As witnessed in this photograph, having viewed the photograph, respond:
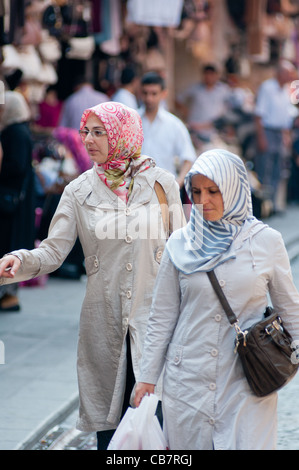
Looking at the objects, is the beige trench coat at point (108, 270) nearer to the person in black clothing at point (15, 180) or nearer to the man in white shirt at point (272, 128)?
the person in black clothing at point (15, 180)

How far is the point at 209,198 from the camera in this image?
137 inches

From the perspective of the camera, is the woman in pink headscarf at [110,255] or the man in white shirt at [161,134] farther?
the man in white shirt at [161,134]

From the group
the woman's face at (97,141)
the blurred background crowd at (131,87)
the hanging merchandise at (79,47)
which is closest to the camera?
the woman's face at (97,141)

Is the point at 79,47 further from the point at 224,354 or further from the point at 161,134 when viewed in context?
the point at 224,354

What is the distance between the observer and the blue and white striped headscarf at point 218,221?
11.3 feet

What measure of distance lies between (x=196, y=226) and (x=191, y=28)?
12.0 m

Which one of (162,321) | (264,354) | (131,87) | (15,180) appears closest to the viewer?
(264,354)

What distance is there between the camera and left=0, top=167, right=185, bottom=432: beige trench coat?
4203mm

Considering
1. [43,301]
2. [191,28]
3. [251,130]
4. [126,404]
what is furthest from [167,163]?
[251,130]

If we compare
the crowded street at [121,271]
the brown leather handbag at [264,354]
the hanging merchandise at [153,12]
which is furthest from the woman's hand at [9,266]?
the hanging merchandise at [153,12]

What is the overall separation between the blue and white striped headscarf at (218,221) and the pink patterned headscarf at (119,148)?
784mm

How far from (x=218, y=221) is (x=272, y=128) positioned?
12.7 metres

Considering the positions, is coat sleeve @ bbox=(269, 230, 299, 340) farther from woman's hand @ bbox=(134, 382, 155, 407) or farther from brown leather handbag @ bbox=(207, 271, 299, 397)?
woman's hand @ bbox=(134, 382, 155, 407)

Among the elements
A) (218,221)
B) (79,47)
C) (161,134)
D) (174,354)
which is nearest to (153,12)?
(79,47)
